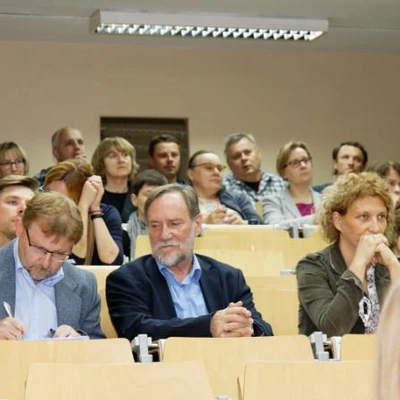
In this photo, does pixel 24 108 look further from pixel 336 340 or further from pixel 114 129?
pixel 336 340

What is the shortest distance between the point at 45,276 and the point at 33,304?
0.33 feet

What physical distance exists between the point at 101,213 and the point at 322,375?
236 centimetres

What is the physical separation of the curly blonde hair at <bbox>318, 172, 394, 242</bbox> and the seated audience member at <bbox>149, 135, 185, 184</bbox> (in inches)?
106

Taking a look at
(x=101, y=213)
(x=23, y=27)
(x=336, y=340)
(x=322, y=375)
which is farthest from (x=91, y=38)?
(x=322, y=375)

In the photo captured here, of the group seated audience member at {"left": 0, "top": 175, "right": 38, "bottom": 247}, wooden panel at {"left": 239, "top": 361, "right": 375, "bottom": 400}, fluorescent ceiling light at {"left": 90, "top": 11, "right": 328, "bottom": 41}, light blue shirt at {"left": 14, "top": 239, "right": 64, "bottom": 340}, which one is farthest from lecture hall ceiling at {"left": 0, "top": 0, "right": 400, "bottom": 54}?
wooden panel at {"left": 239, "top": 361, "right": 375, "bottom": 400}

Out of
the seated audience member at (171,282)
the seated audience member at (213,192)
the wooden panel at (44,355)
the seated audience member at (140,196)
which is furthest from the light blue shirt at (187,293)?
the seated audience member at (213,192)

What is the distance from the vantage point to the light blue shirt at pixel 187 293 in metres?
3.67

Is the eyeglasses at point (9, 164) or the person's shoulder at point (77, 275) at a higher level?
the eyeglasses at point (9, 164)

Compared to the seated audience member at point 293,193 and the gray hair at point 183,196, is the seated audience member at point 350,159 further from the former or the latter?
the gray hair at point 183,196

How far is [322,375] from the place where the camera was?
8.11ft

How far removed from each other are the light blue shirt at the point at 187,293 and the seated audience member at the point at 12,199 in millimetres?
681

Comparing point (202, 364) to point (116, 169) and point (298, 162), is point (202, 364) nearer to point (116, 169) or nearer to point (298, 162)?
point (116, 169)

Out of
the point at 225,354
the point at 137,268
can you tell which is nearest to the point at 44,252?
the point at 137,268

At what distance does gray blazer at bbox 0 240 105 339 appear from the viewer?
11.1ft
